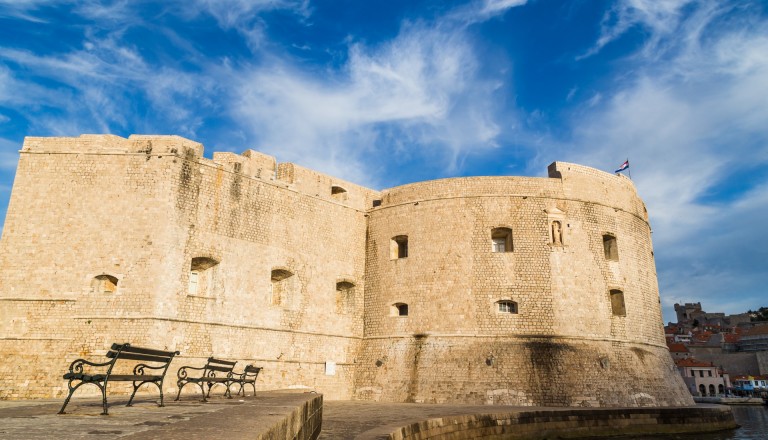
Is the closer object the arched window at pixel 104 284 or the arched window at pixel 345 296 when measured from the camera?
the arched window at pixel 104 284

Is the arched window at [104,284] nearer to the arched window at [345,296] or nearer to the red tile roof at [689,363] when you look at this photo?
the arched window at [345,296]

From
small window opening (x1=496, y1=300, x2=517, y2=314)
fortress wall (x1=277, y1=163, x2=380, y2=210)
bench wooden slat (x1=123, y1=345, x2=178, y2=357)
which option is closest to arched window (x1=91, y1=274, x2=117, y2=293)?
fortress wall (x1=277, y1=163, x2=380, y2=210)

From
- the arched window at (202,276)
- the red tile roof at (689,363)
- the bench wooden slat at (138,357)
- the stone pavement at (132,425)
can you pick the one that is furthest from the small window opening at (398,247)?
the red tile roof at (689,363)

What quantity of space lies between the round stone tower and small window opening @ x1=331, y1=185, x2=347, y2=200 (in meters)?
1.48

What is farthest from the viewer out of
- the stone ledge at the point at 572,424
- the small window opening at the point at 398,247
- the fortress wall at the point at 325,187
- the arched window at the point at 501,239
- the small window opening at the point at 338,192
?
the small window opening at the point at 338,192

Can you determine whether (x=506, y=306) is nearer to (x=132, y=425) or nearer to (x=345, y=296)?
(x=345, y=296)

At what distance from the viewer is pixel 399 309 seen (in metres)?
17.8

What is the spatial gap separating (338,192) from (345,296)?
3702mm

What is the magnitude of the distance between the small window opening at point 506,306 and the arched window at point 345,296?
496 centimetres

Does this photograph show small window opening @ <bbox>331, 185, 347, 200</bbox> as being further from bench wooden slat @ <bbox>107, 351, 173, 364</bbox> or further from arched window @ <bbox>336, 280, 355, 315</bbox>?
bench wooden slat @ <bbox>107, 351, 173, 364</bbox>

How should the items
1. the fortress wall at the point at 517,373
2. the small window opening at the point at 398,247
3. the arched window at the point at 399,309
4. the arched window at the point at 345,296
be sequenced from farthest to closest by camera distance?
the small window opening at the point at 398,247 → the arched window at the point at 345,296 → the arched window at the point at 399,309 → the fortress wall at the point at 517,373

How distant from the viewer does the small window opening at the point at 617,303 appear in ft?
56.8

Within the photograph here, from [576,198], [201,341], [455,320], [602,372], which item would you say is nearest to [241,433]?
[201,341]

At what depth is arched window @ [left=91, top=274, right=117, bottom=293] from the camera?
13171 millimetres
